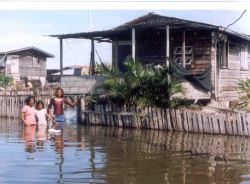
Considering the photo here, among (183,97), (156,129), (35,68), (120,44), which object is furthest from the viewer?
(35,68)

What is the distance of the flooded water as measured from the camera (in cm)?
725

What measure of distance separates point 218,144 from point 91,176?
5.38 m

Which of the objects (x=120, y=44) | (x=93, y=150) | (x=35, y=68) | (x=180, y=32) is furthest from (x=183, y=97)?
(x=35, y=68)

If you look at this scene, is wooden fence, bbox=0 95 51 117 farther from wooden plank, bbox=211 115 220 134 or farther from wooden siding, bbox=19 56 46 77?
wooden siding, bbox=19 56 46 77

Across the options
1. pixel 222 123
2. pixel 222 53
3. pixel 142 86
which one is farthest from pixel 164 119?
pixel 222 53

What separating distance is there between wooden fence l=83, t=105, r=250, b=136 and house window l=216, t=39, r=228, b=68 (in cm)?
627

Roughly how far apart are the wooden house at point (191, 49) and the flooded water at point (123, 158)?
518 centimetres

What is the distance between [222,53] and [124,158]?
12605mm

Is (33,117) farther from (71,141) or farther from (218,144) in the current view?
(218,144)

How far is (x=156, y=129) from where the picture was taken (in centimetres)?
1523

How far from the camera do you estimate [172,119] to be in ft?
48.4

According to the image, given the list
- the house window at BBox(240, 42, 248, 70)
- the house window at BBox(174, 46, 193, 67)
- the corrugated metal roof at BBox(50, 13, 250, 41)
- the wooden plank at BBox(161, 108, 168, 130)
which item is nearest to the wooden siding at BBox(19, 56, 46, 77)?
the corrugated metal roof at BBox(50, 13, 250, 41)

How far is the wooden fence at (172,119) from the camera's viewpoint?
13125mm

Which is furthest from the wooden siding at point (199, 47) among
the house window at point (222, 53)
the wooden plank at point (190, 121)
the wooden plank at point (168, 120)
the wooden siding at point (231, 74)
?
the wooden plank at point (190, 121)
